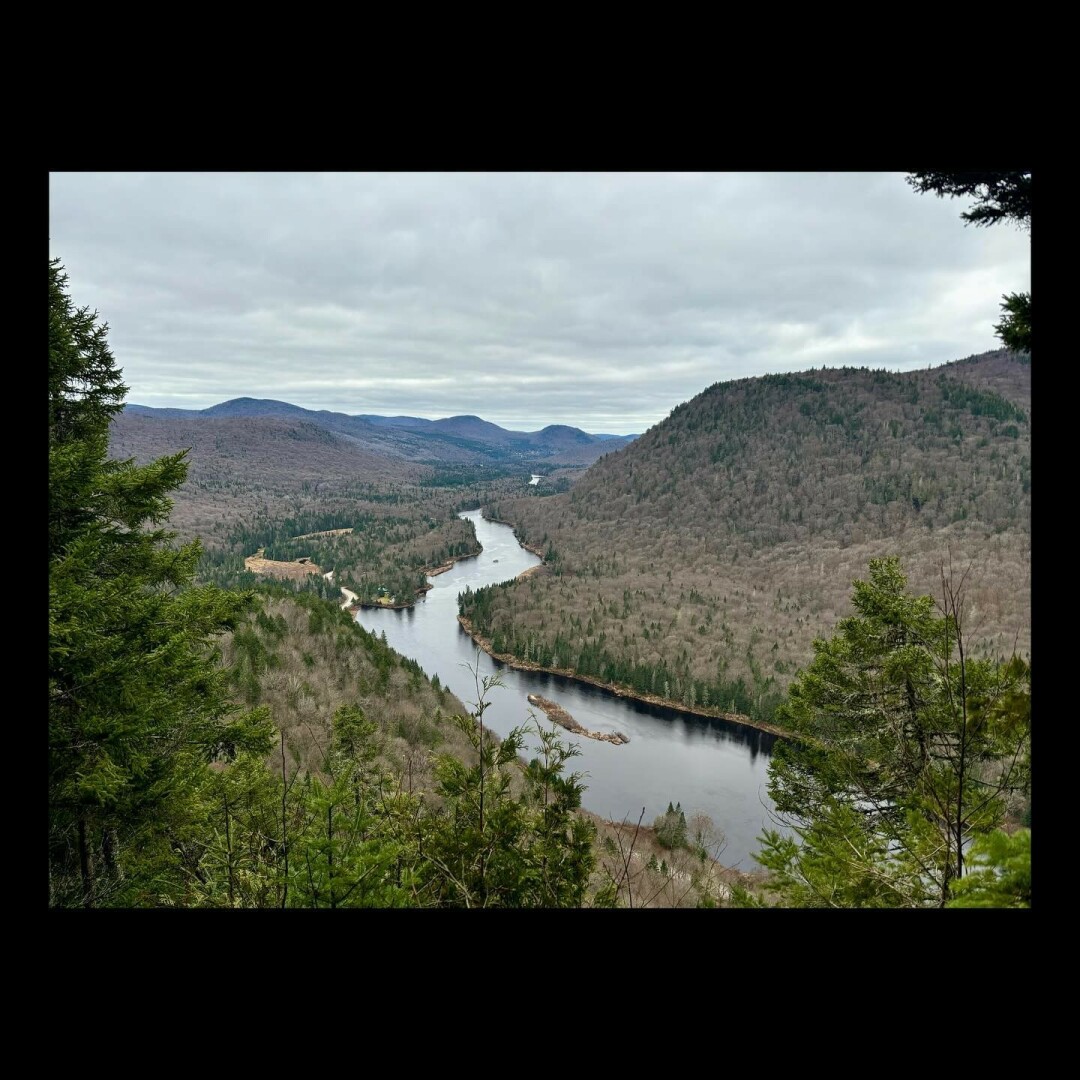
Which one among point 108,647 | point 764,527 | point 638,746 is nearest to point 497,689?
point 638,746

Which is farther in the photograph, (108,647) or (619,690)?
(619,690)

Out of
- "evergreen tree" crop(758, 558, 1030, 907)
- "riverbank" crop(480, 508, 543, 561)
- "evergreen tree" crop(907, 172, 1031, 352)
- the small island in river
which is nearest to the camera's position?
"evergreen tree" crop(907, 172, 1031, 352)

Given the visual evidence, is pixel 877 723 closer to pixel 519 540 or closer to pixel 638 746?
pixel 638 746

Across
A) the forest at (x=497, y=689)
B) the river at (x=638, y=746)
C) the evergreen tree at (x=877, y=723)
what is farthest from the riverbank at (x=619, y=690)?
the evergreen tree at (x=877, y=723)

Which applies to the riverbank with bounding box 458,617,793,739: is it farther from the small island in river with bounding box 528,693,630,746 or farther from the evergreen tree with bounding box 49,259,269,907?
the evergreen tree with bounding box 49,259,269,907

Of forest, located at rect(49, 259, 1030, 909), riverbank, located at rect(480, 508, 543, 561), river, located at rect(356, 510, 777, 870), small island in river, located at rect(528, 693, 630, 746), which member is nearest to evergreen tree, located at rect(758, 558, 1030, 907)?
forest, located at rect(49, 259, 1030, 909)
